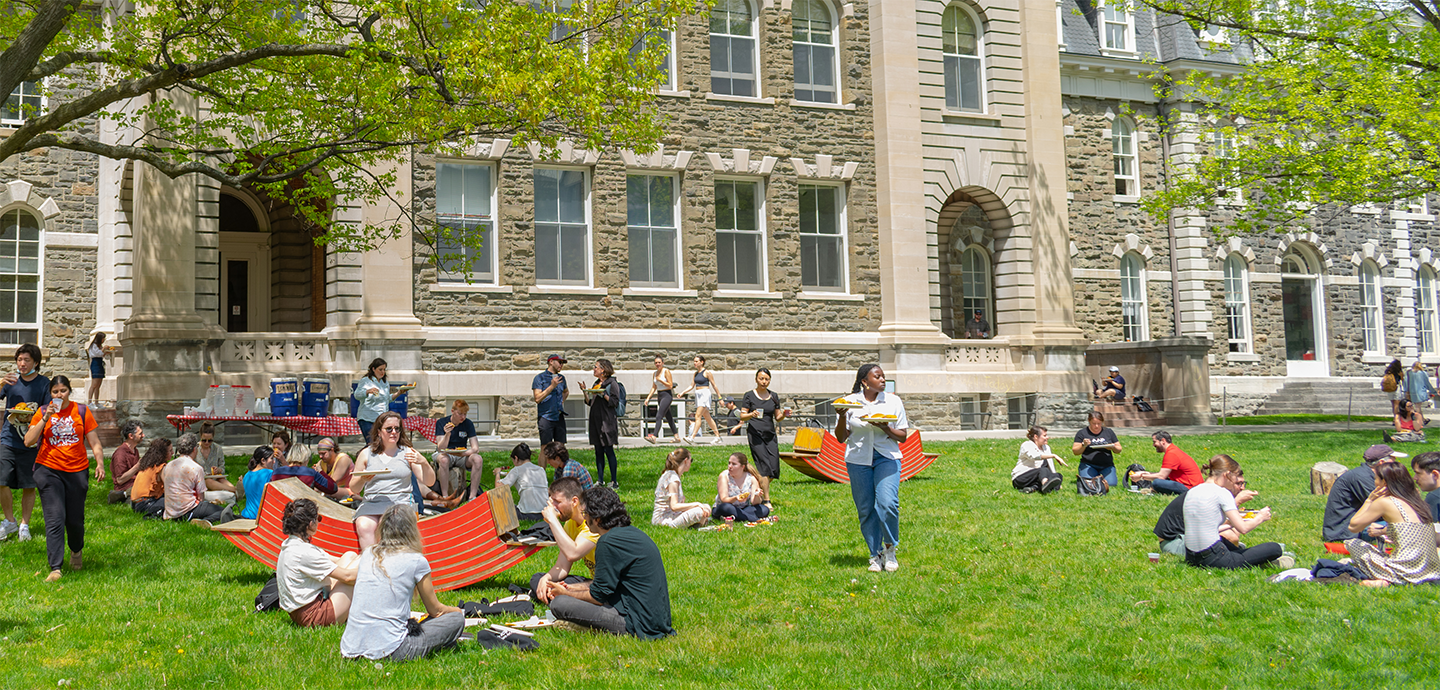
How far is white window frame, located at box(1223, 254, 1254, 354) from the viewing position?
111 ft

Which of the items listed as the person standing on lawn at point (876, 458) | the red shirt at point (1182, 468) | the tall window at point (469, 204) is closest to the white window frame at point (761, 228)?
the tall window at point (469, 204)

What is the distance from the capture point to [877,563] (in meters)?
9.27

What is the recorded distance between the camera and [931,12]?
84.9 feet

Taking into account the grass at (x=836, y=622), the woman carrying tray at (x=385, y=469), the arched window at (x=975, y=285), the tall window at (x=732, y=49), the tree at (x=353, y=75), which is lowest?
the grass at (x=836, y=622)

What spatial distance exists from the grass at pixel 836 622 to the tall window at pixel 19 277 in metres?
13.1

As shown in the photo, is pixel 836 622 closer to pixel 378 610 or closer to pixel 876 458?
pixel 876 458

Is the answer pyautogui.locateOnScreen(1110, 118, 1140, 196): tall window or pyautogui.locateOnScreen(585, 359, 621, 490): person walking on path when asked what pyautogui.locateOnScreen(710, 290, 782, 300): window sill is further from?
pyautogui.locateOnScreen(1110, 118, 1140, 196): tall window

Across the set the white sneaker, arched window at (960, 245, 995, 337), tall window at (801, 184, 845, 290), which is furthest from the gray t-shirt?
arched window at (960, 245, 995, 337)

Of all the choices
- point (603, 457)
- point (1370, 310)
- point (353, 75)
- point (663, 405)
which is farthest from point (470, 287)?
point (1370, 310)

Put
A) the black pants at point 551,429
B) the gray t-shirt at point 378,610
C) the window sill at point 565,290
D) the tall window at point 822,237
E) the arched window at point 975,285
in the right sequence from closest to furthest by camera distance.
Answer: the gray t-shirt at point 378,610 → the black pants at point 551,429 → the window sill at point 565,290 → the tall window at point 822,237 → the arched window at point 975,285

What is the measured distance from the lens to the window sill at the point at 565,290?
71.8 feet

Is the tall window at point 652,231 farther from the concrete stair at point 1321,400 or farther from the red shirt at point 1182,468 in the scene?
the concrete stair at point 1321,400

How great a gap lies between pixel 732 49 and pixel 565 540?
1824 cm

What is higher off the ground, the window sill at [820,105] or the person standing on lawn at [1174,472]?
the window sill at [820,105]
